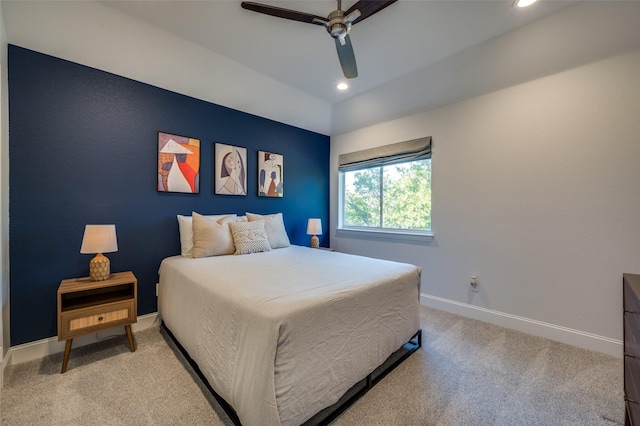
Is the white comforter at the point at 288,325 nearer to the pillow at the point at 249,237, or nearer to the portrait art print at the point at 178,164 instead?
the pillow at the point at 249,237

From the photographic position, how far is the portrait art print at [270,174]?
355 centimetres

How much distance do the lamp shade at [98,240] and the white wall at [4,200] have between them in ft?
1.45

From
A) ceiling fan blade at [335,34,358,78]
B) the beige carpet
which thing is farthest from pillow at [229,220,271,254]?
ceiling fan blade at [335,34,358,78]

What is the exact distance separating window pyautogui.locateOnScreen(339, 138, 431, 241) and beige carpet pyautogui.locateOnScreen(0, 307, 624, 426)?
5.31ft

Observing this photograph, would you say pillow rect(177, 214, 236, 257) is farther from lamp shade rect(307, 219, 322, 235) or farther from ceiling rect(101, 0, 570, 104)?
ceiling rect(101, 0, 570, 104)

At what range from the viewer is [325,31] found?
2418mm

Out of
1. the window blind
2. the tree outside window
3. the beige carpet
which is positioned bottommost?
the beige carpet

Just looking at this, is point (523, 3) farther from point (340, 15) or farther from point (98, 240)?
point (98, 240)

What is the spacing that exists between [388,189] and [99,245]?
337 cm

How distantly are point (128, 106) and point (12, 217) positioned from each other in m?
1.31

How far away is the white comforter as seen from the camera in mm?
1223

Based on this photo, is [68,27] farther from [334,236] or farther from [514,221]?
[514,221]

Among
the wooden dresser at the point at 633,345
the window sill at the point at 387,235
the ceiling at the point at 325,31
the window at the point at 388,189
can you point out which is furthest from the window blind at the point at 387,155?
the wooden dresser at the point at 633,345

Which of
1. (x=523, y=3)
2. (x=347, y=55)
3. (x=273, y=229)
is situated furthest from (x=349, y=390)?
(x=523, y=3)
